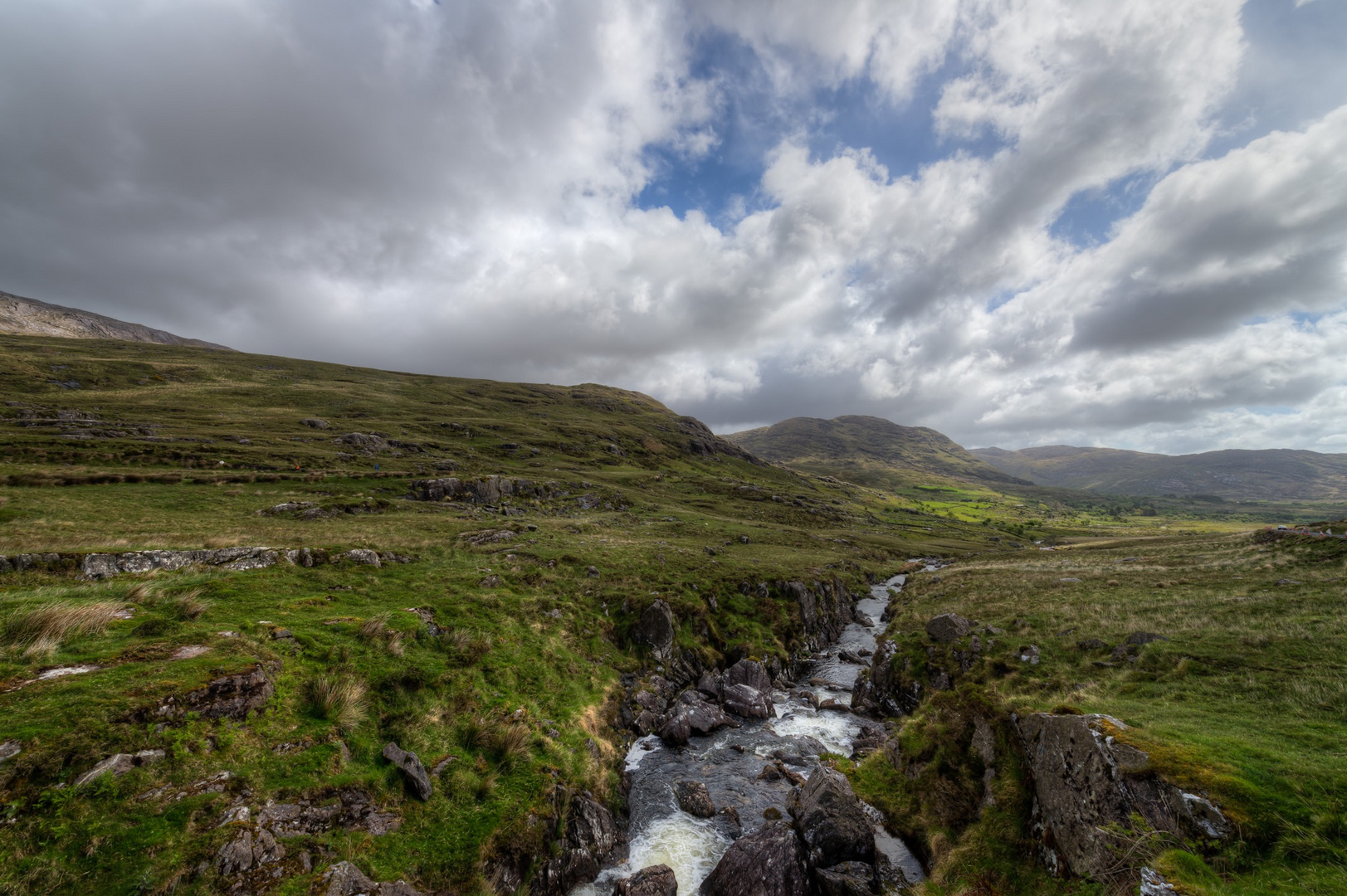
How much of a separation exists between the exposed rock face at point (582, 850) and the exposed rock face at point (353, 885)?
4.83m

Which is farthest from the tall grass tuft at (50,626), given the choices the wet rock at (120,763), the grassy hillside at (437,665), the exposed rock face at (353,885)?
the exposed rock face at (353,885)

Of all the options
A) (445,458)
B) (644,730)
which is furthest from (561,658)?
(445,458)

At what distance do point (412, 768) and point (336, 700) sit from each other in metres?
3.50

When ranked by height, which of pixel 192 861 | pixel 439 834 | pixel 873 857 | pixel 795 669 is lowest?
pixel 795 669

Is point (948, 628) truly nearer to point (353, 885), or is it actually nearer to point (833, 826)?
point (833, 826)

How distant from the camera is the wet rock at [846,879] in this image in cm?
1425

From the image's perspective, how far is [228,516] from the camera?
35.1 metres

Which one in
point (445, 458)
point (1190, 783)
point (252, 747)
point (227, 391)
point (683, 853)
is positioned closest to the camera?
point (1190, 783)

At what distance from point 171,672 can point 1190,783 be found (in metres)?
26.5

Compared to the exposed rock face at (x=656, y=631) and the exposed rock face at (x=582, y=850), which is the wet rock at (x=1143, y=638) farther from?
the exposed rock face at (x=656, y=631)

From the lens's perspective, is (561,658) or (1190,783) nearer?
(1190,783)

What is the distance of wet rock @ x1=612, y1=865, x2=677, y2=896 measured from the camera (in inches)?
589

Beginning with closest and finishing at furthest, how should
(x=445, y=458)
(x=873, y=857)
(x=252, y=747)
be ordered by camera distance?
(x=252, y=747)
(x=873, y=857)
(x=445, y=458)

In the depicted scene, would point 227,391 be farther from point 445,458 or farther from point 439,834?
point 439,834
